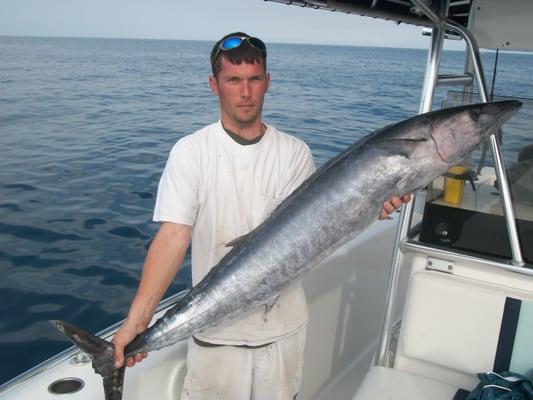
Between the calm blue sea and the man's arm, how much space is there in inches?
111

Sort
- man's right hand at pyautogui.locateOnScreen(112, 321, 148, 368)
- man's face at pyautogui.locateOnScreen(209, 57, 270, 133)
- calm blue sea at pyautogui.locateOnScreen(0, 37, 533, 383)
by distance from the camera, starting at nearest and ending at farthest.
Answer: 1. man's right hand at pyautogui.locateOnScreen(112, 321, 148, 368)
2. man's face at pyautogui.locateOnScreen(209, 57, 270, 133)
3. calm blue sea at pyautogui.locateOnScreen(0, 37, 533, 383)

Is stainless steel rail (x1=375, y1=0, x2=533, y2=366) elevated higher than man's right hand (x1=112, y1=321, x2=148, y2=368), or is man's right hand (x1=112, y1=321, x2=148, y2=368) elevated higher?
stainless steel rail (x1=375, y1=0, x2=533, y2=366)

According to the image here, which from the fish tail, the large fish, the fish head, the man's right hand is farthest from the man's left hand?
the fish tail

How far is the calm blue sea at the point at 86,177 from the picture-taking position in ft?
18.6

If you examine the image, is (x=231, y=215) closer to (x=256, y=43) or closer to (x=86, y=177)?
(x=256, y=43)

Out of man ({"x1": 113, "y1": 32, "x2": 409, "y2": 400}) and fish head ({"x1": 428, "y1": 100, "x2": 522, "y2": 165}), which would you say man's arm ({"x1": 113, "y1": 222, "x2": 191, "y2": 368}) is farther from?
fish head ({"x1": 428, "y1": 100, "x2": 522, "y2": 165})

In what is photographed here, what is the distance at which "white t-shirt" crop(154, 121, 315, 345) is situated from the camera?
7.77 feet

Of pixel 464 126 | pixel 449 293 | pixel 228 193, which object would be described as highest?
pixel 464 126

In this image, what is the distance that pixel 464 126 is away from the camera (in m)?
1.98

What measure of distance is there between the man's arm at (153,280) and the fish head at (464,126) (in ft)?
3.75

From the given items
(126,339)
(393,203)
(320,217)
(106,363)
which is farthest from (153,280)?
(393,203)

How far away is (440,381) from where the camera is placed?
2.60 m

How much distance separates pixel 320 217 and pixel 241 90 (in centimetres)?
68

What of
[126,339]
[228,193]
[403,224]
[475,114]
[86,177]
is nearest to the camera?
[475,114]
